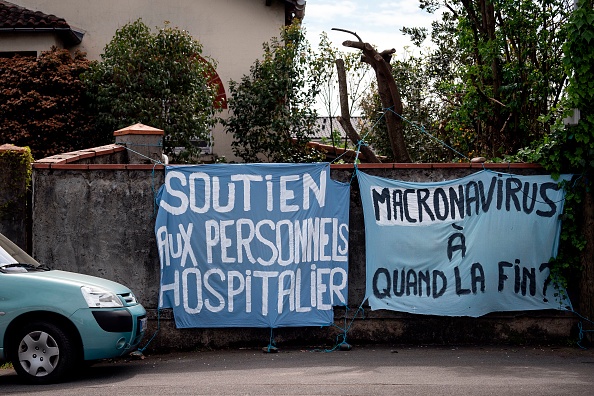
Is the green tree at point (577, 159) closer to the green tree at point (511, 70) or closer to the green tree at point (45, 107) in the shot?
the green tree at point (511, 70)

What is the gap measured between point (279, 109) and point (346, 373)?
10201mm

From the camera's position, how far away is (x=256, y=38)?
2075 centimetres

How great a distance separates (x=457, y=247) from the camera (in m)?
11.0

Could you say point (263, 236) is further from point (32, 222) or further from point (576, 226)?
point (576, 226)

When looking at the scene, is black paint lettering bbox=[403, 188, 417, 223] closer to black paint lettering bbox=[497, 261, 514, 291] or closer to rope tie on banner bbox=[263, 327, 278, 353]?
black paint lettering bbox=[497, 261, 514, 291]

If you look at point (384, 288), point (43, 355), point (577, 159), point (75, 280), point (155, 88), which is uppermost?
point (155, 88)

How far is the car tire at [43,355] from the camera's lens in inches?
340

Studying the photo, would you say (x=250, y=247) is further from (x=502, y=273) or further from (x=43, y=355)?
(x=502, y=273)

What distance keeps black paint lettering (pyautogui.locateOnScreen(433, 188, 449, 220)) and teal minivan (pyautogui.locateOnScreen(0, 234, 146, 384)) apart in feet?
14.2

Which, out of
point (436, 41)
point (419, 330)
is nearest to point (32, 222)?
point (419, 330)

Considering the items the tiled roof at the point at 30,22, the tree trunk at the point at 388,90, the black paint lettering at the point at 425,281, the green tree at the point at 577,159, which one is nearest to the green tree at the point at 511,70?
the tree trunk at the point at 388,90

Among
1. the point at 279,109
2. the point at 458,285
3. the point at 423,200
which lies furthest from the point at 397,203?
the point at 279,109

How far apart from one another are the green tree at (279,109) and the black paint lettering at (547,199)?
800 centimetres

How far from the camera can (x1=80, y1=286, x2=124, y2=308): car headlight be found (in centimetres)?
884
